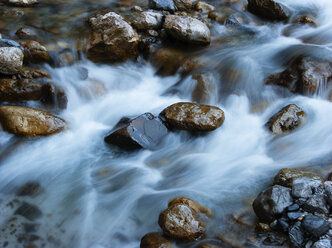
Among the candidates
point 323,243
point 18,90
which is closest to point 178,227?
point 323,243

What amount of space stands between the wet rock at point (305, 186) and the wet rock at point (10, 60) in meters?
4.72

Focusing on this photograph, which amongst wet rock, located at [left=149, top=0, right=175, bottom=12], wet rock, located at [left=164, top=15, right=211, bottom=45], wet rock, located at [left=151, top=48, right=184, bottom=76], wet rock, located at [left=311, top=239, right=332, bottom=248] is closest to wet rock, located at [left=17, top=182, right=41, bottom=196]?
wet rock, located at [left=311, top=239, right=332, bottom=248]

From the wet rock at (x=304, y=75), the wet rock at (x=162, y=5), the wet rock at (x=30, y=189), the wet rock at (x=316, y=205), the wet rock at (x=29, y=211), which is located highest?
the wet rock at (x=162, y=5)

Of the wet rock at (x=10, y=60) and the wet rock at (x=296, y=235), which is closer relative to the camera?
the wet rock at (x=296, y=235)

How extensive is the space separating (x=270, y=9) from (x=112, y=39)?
4256 mm

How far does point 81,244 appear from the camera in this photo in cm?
380

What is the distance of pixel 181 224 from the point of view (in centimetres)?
358

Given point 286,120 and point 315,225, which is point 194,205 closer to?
point 315,225

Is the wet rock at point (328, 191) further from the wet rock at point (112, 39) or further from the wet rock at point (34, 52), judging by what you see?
the wet rock at point (34, 52)

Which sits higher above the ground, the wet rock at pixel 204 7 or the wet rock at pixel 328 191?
the wet rock at pixel 204 7

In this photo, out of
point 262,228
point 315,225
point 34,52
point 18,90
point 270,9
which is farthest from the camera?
point 270,9

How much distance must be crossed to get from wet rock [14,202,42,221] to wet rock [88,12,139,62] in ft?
12.0

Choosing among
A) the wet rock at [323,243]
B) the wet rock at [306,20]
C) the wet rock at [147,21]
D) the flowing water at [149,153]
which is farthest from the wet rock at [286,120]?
the wet rock at [306,20]

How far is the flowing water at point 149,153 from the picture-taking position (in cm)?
417
